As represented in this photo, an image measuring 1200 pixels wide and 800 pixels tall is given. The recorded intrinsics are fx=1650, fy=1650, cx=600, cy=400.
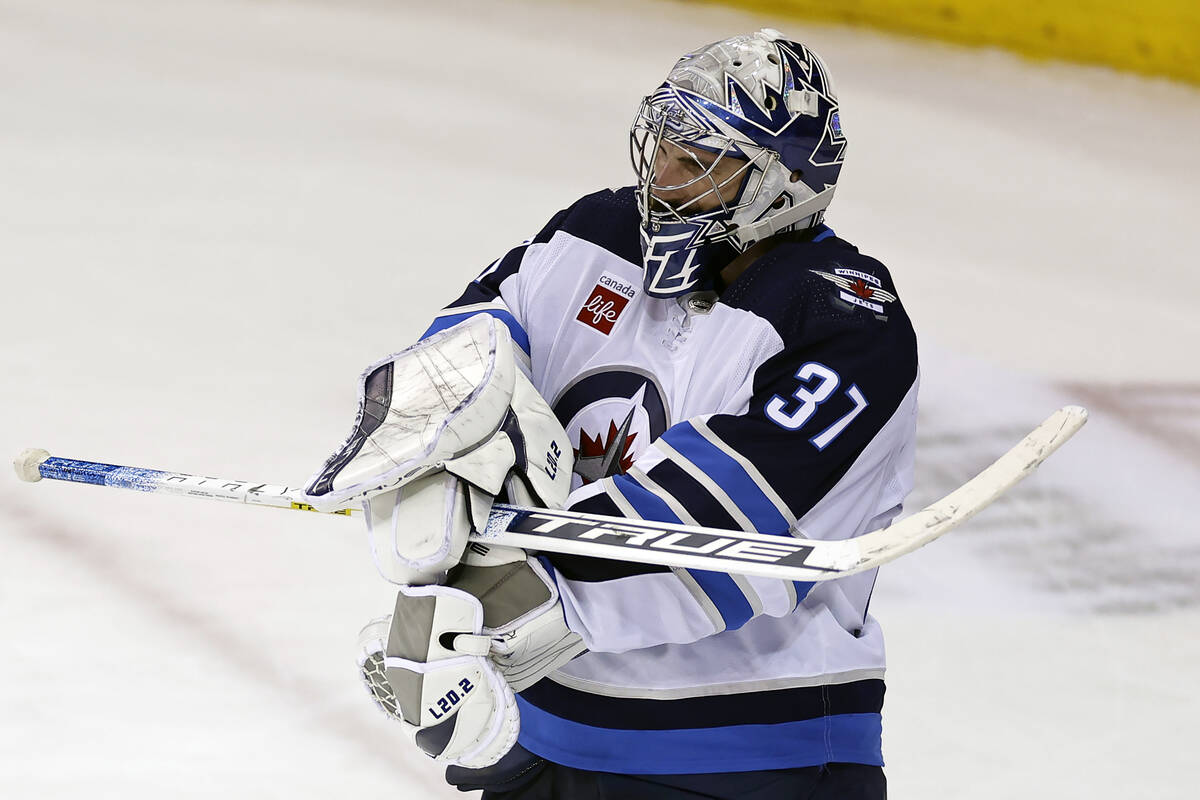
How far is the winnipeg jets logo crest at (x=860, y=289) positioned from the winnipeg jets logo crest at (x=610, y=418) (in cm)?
24

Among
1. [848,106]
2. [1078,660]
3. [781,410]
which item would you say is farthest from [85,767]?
[848,106]

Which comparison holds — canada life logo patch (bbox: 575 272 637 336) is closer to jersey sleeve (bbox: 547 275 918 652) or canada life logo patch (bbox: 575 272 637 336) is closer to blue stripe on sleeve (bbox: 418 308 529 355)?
blue stripe on sleeve (bbox: 418 308 529 355)

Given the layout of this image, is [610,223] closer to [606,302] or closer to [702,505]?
[606,302]

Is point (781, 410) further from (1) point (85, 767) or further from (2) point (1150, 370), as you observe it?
(2) point (1150, 370)

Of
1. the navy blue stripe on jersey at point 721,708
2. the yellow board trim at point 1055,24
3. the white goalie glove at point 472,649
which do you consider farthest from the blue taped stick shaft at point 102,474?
the yellow board trim at point 1055,24

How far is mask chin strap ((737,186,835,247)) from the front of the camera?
1872 mm

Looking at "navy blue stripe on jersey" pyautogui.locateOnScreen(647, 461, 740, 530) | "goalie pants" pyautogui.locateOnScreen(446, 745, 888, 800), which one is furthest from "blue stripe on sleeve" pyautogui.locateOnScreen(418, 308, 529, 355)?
"goalie pants" pyautogui.locateOnScreen(446, 745, 888, 800)

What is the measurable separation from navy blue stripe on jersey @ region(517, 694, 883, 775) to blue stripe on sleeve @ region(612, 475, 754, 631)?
0.83ft

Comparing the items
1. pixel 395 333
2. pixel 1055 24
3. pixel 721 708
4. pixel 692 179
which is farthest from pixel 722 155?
pixel 1055 24

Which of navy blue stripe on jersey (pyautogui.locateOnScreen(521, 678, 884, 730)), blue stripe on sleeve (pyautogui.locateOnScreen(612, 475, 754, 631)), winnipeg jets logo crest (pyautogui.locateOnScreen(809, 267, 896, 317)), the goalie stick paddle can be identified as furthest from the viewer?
navy blue stripe on jersey (pyautogui.locateOnScreen(521, 678, 884, 730))

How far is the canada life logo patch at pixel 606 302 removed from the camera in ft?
6.30

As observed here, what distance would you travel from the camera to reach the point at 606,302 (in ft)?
6.33

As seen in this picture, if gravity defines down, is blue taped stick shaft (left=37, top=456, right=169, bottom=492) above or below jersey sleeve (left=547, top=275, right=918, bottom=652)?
below

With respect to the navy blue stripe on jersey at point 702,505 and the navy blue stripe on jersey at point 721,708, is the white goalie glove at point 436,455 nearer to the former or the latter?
the navy blue stripe on jersey at point 702,505
